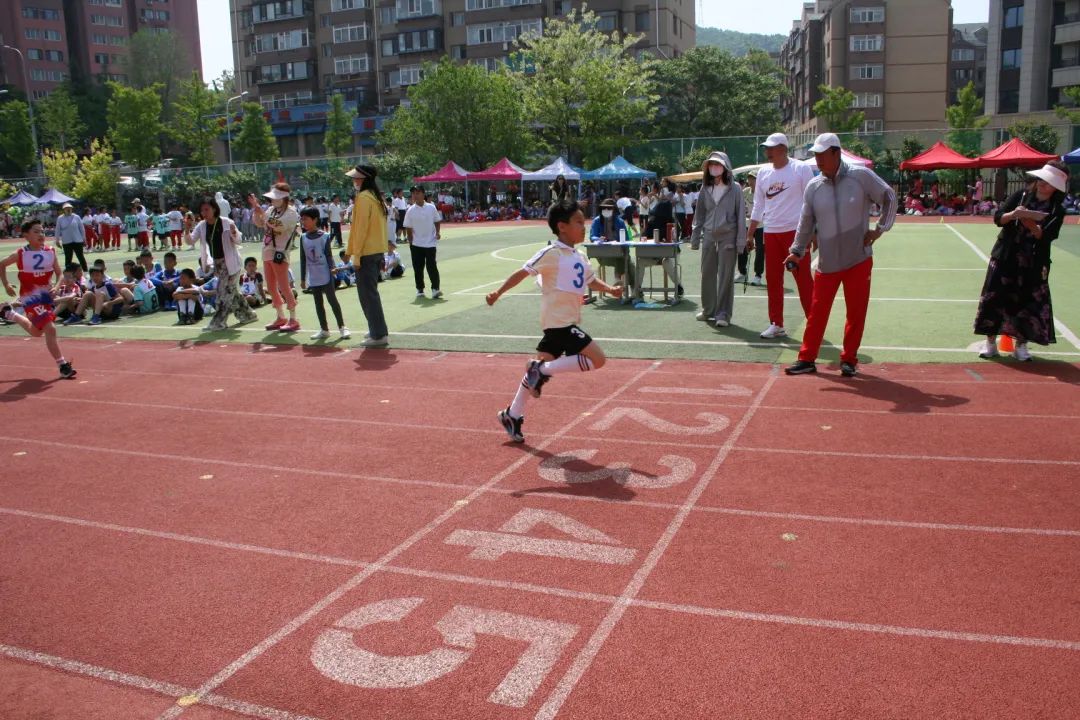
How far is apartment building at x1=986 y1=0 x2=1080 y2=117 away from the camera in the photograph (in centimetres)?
7144

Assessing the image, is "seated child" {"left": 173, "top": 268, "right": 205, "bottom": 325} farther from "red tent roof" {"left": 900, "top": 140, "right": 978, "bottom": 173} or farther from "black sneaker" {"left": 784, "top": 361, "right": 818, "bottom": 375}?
"red tent roof" {"left": 900, "top": 140, "right": 978, "bottom": 173}

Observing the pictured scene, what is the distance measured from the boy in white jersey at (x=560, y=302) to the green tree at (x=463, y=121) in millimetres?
50463

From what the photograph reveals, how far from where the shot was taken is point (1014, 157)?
120ft

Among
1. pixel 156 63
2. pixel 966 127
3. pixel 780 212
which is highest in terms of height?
pixel 156 63

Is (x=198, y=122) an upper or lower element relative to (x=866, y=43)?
lower

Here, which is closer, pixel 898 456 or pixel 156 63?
pixel 898 456

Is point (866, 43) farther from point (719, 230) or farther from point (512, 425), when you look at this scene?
point (512, 425)

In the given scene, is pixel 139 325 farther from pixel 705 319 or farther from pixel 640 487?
pixel 640 487

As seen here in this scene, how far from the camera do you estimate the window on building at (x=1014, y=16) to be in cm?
7638

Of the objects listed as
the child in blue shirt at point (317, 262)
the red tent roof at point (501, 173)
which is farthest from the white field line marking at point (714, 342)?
the red tent roof at point (501, 173)

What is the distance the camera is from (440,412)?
8.37 metres

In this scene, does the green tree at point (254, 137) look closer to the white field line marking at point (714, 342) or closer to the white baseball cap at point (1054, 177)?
the white field line marking at point (714, 342)

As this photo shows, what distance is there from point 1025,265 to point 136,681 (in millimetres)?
8682

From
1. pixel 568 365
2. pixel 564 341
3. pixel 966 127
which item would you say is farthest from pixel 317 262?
pixel 966 127
